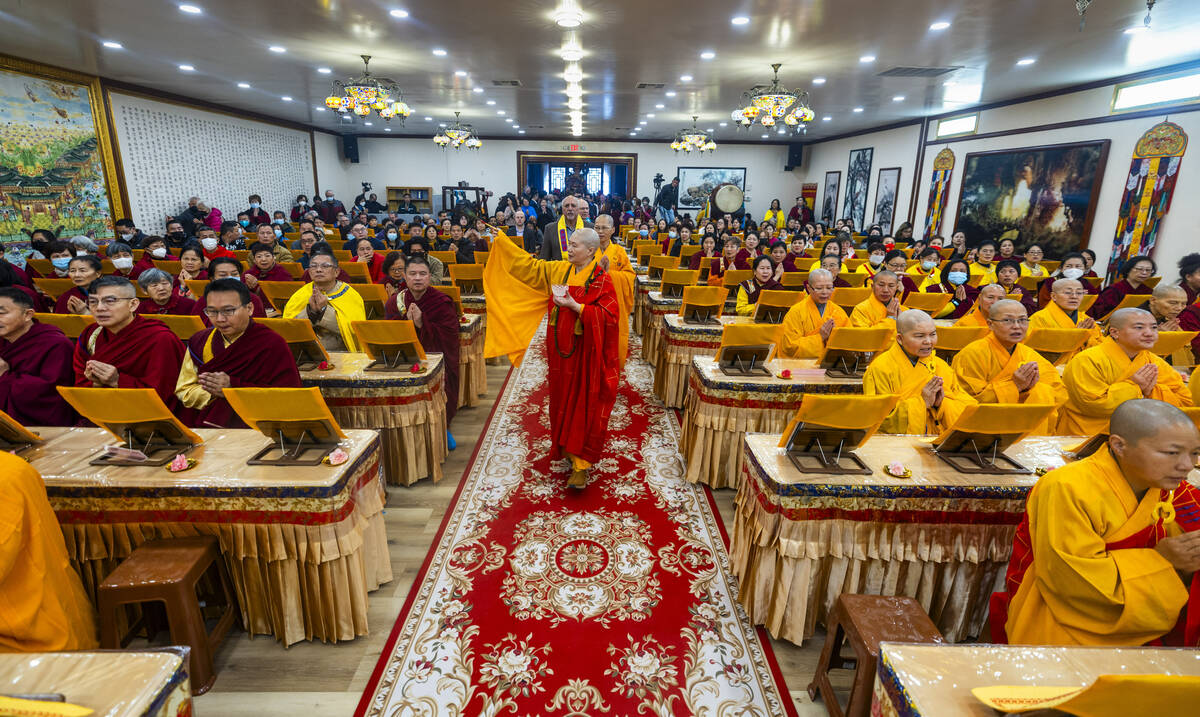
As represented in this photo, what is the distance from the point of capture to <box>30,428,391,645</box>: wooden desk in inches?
87.7

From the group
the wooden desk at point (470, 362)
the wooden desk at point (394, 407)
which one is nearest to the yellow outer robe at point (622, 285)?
the wooden desk at point (470, 362)

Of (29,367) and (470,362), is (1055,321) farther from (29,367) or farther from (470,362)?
(29,367)

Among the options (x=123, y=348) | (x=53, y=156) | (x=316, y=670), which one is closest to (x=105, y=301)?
(x=123, y=348)

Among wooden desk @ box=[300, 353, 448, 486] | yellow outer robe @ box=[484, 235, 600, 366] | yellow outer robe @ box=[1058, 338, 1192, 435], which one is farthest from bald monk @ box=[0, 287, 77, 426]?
yellow outer robe @ box=[1058, 338, 1192, 435]

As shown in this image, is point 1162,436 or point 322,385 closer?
point 1162,436

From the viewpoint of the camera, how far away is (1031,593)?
6.29ft

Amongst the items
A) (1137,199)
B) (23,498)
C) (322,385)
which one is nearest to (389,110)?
(322,385)

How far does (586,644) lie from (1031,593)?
1.76m

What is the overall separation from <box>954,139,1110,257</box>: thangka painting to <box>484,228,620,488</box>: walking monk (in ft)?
31.8

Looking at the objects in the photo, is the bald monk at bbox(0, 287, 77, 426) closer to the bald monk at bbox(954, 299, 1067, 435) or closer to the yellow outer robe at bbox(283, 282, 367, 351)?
the yellow outer robe at bbox(283, 282, 367, 351)

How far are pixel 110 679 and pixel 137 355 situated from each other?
6.80 ft

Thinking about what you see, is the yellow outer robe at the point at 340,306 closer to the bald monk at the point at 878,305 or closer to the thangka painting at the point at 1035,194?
the bald monk at the point at 878,305

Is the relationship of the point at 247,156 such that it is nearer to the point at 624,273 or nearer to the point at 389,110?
the point at 389,110

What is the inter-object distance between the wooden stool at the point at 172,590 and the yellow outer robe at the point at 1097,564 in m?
3.06
